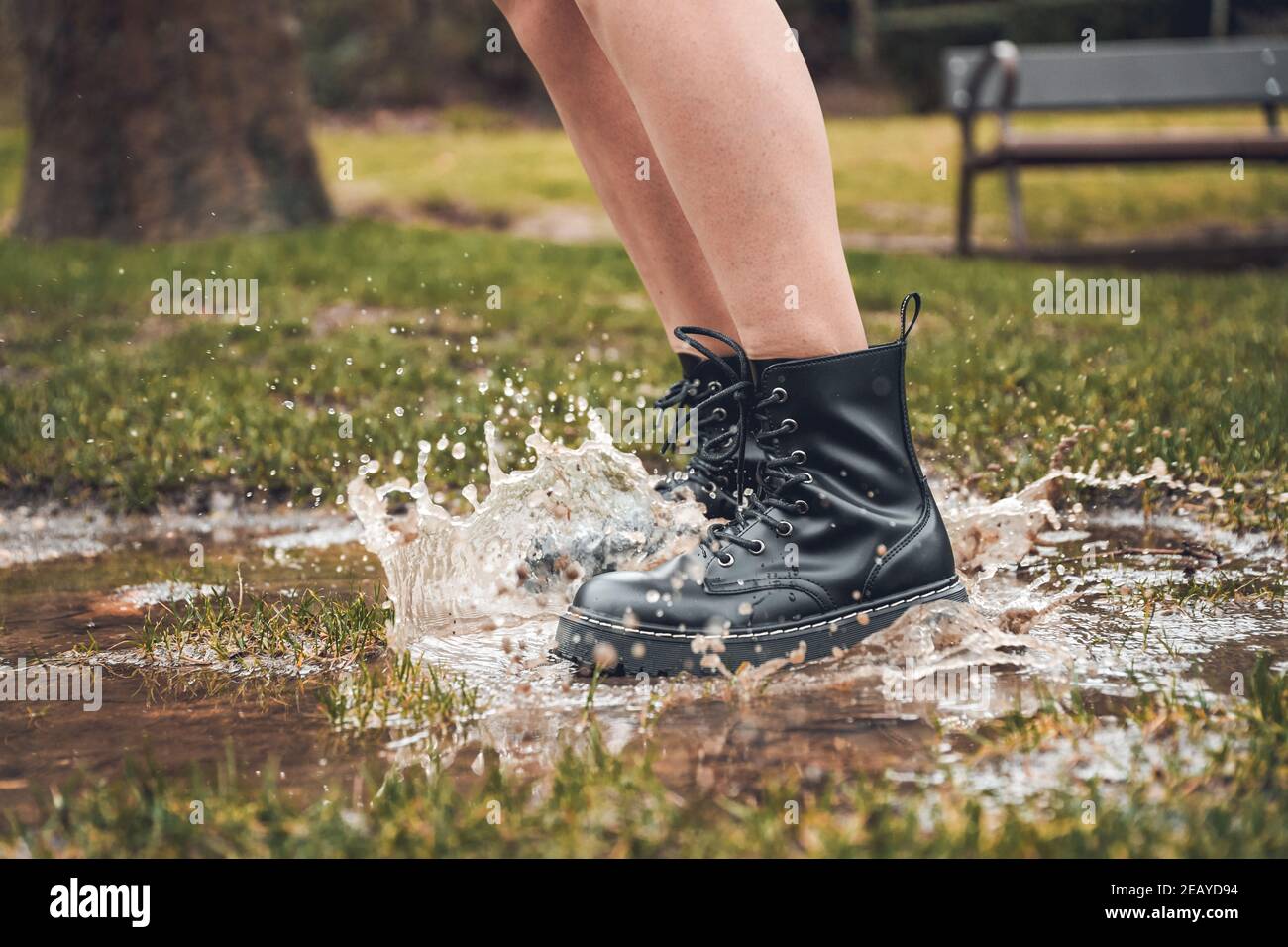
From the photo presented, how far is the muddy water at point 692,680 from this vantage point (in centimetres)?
167

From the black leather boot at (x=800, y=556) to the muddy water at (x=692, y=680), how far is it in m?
0.05

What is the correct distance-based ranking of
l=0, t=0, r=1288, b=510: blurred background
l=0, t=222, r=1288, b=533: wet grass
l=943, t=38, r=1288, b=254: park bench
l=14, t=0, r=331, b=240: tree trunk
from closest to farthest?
l=0, t=222, r=1288, b=533: wet grass < l=0, t=0, r=1288, b=510: blurred background < l=14, t=0, r=331, b=240: tree trunk < l=943, t=38, r=1288, b=254: park bench

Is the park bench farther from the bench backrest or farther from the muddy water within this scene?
the muddy water

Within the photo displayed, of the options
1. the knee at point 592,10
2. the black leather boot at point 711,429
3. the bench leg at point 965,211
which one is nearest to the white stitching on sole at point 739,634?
the black leather boot at point 711,429

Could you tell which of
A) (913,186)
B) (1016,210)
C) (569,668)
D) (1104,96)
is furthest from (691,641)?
(913,186)

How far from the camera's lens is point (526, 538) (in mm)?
2371

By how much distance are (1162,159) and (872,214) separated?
246cm

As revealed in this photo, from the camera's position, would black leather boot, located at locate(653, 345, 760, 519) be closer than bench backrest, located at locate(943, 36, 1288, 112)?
Yes

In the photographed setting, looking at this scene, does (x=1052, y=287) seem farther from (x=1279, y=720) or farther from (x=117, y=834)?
(x=117, y=834)

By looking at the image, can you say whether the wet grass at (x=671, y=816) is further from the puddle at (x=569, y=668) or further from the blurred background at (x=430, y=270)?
the blurred background at (x=430, y=270)

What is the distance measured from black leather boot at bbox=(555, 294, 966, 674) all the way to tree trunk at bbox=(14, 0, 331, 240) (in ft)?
22.2

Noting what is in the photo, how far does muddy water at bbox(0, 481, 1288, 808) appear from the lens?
5.47 ft

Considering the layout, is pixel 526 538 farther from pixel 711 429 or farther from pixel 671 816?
pixel 671 816

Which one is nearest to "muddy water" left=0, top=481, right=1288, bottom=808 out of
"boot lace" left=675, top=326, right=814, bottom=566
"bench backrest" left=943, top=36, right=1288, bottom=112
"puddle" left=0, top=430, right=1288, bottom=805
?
"puddle" left=0, top=430, right=1288, bottom=805
